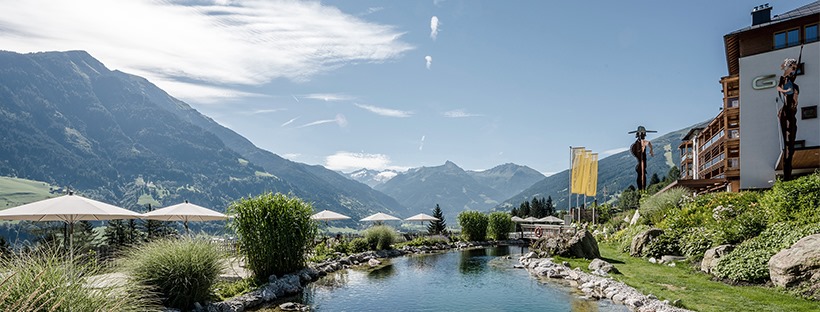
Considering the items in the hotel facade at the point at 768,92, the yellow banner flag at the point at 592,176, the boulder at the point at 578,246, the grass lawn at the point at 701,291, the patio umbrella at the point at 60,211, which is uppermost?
the hotel facade at the point at 768,92

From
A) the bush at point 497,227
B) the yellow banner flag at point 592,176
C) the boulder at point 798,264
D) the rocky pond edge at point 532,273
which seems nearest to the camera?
the boulder at point 798,264

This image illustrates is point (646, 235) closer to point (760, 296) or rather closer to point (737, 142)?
point (760, 296)

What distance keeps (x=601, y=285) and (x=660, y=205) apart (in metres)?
13.5

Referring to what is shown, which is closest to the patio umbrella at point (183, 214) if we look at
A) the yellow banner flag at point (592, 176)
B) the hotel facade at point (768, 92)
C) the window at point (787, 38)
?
the yellow banner flag at point (592, 176)

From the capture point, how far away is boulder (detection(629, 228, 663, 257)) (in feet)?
70.2

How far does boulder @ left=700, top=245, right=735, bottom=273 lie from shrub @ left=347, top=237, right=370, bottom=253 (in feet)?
60.0

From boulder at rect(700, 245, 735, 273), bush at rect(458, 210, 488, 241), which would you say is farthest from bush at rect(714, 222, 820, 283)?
bush at rect(458, 210, 488, 241)

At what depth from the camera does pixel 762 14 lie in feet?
109

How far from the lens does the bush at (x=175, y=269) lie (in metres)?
11.3

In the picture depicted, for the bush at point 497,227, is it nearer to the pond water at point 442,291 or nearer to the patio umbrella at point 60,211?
the pond water at point 442,291

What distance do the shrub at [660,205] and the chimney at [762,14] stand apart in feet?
48.0

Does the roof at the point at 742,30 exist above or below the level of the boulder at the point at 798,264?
above

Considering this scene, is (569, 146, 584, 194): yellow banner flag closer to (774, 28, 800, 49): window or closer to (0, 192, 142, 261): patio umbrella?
(774, 28, 800, 49): window

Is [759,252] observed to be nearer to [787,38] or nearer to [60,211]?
[60,211]
